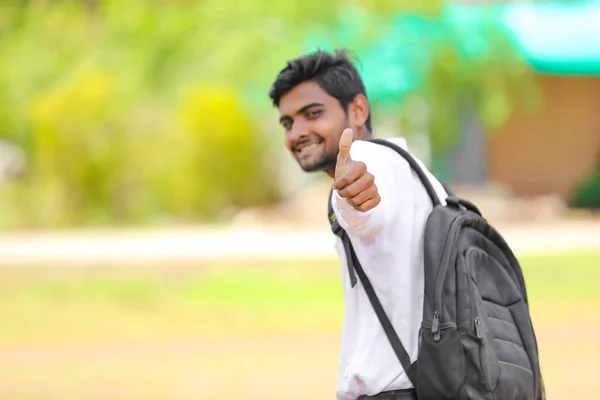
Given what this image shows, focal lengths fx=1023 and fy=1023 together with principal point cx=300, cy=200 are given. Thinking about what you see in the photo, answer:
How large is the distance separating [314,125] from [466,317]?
28.4 inches

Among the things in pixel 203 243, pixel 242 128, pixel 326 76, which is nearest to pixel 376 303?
pixel 326 76

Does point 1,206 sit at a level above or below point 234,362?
above

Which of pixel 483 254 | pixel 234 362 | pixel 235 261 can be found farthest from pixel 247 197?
pixel 483 254

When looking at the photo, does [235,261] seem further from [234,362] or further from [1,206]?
[1,206]

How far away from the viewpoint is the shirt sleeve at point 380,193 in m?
2.52

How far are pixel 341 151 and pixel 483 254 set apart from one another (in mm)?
471

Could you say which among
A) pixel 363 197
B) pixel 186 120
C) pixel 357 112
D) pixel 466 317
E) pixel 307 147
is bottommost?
pixel 466 317

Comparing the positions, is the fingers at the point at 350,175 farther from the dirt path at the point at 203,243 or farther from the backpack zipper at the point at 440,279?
the dirt path at the point at 203,243

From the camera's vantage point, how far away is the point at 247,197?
70.4 feet

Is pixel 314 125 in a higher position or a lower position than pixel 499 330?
higher

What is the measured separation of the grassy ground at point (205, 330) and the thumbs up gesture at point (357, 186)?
5.32 m

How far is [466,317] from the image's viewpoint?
8.10 ft

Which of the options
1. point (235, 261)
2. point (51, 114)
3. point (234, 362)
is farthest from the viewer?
point (51, 114)

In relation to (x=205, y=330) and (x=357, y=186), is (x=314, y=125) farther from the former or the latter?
(x=205, y=330)
